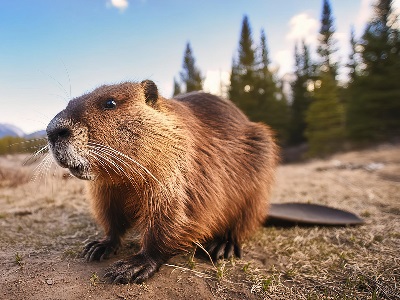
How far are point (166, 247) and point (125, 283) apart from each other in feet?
0.99

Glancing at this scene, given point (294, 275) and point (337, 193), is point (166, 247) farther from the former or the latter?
point (337, 193)

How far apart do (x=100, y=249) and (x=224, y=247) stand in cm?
89

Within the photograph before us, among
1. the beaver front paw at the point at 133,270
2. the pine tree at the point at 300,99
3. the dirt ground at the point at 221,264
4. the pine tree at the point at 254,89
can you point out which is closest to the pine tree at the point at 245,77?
the pine tree at the point at 254,89

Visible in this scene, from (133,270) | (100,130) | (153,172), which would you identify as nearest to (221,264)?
(133,270)

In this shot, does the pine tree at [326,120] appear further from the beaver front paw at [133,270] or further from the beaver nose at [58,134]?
the beaver nose at [58,134]

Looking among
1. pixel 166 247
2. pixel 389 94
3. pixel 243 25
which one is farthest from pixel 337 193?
pixel 243 25

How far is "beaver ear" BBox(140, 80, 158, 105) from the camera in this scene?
6.97 feet

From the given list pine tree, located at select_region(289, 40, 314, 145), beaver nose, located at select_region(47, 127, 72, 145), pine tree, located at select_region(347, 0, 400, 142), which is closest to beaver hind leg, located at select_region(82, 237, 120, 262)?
beaver nose, located at select_region(47, 127, 72, 145)

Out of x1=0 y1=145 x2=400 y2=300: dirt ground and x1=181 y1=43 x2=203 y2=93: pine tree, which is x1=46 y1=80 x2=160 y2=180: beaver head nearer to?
x1=0 y1=145 x2=400 y2=300: dirt ground

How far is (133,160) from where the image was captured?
1829 mm

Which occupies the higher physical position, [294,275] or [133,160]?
[133,160]

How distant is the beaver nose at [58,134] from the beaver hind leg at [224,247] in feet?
4.29

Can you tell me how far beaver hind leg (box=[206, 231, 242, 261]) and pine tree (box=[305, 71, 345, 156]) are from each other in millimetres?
17928

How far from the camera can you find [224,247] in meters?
2.46
